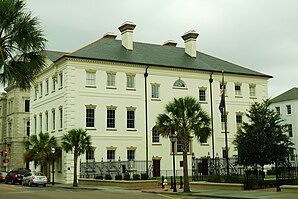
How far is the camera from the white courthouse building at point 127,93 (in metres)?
45.6

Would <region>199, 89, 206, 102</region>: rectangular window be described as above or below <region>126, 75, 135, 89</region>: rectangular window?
below

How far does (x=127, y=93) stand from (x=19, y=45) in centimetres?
2951

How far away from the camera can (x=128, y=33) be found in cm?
5122

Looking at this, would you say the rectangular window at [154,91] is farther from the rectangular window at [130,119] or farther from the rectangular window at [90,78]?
the rectangular window at [90,78]

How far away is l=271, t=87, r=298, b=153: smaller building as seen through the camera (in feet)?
238

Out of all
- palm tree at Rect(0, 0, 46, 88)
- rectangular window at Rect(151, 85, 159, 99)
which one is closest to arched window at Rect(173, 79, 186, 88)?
rectangular window at Rect(151, 85, 159, 99)

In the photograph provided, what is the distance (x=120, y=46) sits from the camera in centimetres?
5156

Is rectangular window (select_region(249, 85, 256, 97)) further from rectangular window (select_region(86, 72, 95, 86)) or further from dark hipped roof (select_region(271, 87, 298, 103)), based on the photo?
rectangular window (select_region(86, 72, 95, 86))

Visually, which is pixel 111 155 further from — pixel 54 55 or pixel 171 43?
pixel 171 43

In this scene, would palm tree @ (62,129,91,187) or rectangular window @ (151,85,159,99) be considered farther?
rectangular window @ (151,85,159,99)

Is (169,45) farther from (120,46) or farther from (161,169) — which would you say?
(161,169)

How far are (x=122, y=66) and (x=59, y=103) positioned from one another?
754 cm

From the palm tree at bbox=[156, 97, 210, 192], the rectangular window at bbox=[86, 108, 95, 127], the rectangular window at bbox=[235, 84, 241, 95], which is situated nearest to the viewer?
the palm tree at bbox=[156, 97, 210, 192]

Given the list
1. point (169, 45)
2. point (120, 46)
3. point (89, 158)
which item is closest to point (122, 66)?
point (120, 46)
